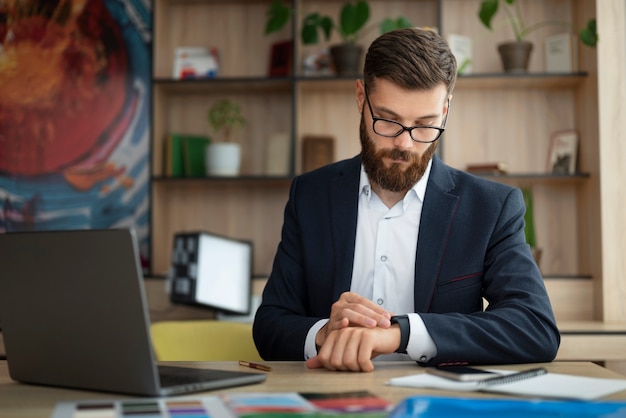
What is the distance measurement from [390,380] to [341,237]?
699mm

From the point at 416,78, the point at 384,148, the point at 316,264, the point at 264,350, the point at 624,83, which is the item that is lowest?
the point at 264,350

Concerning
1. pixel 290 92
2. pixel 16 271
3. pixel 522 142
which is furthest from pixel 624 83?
pixel 16 271

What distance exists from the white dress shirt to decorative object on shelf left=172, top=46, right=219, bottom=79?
7.58 feet

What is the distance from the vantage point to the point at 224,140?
4207 mm

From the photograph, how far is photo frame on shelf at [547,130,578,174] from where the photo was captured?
13.0 ft

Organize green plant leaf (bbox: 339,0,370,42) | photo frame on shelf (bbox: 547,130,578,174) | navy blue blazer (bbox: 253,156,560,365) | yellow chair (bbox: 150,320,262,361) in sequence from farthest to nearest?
photo frame on shelf (bbox: 547,130,578,174), green plant leaf (bbox: 339,0,370,42), yellow chair (bbox: 150,320,262,361), navy blue blazer (bbox: 253,156,560,365)

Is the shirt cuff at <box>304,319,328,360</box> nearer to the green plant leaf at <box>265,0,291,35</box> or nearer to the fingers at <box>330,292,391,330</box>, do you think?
the fingers at <box>330,292,391,330</box>

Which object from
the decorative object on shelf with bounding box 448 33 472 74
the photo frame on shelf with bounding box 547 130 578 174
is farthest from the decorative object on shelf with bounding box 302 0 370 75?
the photo frame on shelf with bounding box 547 130 578 174

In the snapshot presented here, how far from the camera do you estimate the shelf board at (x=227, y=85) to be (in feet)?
13.2

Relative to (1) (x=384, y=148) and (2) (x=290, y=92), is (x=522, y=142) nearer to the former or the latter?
(2) (x=290, y=92)

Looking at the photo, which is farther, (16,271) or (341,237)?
(341,237)

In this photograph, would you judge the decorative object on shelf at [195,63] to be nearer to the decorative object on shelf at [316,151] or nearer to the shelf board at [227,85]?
the shelf board at [227,85]

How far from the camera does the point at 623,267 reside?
3715 mm

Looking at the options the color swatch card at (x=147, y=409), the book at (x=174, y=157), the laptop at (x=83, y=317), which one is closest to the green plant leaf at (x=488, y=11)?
the book at (x=174, y=157)
